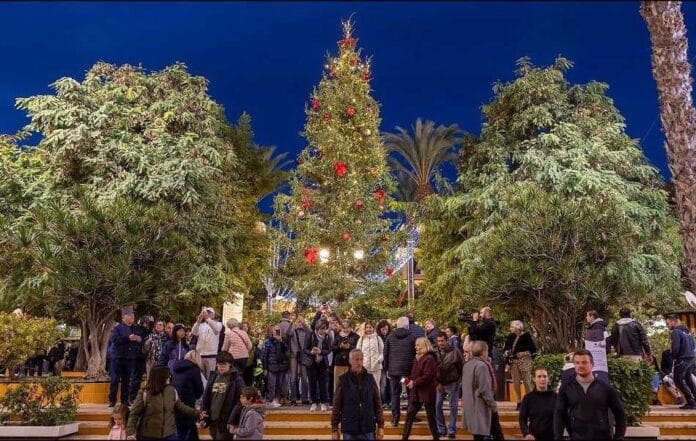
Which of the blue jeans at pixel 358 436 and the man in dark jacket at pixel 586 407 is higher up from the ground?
the man in dark jacket at pixel 586 407

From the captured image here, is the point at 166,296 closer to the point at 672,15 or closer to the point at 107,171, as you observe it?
the point at 107,171

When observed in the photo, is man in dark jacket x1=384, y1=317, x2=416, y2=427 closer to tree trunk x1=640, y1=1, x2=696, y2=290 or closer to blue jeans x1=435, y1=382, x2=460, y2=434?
blue jeans x1=435, y1=382, x2=460, y2=434

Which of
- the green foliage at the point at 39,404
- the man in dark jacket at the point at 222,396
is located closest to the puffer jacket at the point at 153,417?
the man in dark jacket at the point at 222,396

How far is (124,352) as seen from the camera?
10891 mm

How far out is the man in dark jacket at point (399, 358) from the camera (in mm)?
9992

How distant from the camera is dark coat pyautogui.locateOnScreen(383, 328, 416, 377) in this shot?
33.0 ft

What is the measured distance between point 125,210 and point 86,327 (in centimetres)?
349

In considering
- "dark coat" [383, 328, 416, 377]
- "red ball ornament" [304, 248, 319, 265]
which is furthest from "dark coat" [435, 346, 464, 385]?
"red ball ornament" [304, 248, 319, 265]

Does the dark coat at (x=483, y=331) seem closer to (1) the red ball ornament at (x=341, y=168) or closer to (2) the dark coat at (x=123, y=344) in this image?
(2) the dark coat at (x=123, y=344)

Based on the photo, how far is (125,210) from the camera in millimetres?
15328

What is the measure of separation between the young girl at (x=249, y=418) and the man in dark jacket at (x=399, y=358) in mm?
3330

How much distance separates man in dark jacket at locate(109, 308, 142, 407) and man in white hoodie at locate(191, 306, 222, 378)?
111 centimetres

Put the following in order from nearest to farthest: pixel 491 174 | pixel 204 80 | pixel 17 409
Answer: pixel 17 409 → pixel 491 174 → pixel 204 80

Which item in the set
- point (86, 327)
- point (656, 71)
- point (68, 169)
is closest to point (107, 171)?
point (68, 169)
